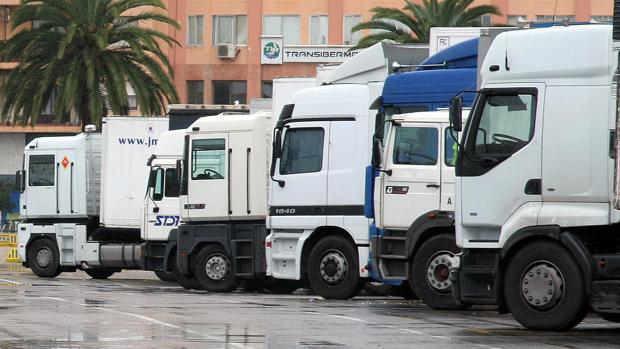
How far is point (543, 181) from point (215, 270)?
10.8m

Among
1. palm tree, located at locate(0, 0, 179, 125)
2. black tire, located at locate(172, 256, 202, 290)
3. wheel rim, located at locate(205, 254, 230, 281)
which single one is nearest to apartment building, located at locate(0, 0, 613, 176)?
palm tree, located at locate(0, 0, 179, 125)

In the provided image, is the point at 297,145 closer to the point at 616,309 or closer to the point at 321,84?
the point at 321,84

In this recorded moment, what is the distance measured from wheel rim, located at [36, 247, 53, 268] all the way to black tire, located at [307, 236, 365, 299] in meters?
12.0

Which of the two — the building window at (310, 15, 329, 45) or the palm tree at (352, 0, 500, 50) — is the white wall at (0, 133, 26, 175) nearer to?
the building window at (310, 15, 329, 45)

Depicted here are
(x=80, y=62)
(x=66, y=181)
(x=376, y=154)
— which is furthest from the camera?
(x=80, y=62)

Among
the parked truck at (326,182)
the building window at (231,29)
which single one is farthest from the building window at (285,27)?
the parked truck at (326,182)

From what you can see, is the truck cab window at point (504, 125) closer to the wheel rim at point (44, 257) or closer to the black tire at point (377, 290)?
the black tire at point (377, 290)

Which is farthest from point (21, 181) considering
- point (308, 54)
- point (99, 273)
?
point (308, 54)

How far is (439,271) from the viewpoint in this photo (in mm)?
20219

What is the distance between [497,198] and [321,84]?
7.81 meters

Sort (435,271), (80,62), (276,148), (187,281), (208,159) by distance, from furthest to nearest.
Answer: (80,62) → (187,281) → (208,159) → (276,148) → (435,271)

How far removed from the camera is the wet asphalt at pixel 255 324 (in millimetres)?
14469

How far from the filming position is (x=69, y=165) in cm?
3359

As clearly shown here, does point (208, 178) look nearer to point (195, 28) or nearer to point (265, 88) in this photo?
point (265, 88)
